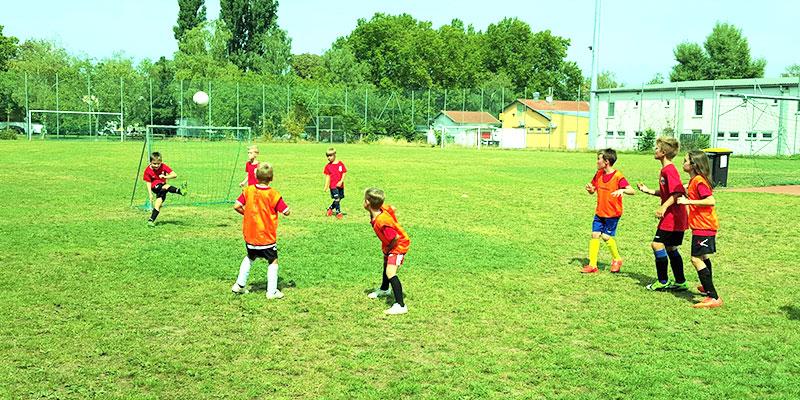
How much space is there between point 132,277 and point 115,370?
11.0 ft

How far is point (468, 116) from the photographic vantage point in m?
76.9

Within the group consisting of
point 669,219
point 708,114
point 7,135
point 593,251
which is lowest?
point 593,251

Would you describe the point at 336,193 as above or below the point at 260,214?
below

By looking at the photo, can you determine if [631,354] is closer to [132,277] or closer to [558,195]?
[132,277]

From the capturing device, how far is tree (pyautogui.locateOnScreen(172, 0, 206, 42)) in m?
89.2

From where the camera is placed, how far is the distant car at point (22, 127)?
5706 centimetres

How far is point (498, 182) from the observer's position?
2405 centimetres

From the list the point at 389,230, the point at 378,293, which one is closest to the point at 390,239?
the point at 389,230

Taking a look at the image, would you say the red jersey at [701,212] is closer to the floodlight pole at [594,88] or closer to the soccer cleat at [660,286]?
the soccer cleat at [660,286]

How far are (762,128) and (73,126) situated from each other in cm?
5339

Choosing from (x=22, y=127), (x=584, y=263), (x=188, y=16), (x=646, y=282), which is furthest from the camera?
(x=188, y=16)

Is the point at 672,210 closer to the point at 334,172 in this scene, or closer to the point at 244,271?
the point at 244,271

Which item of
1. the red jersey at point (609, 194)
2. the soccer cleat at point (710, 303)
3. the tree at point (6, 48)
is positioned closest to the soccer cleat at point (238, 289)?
the red jersey at point (609, 194)

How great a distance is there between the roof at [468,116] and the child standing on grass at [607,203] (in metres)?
65.9
